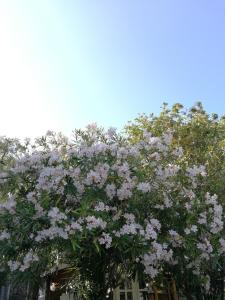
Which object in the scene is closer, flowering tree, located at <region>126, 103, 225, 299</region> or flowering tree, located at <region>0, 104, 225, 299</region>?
flowering tree, located at <region>0, 104, 225, 299</region>

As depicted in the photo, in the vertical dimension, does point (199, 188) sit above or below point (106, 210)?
above

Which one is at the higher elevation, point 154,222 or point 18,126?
point 18,126

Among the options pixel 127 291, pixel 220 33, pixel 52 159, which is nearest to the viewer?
pixel 52 159

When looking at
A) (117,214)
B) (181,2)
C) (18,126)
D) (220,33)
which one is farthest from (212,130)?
(117,214)

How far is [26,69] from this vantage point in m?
10.7

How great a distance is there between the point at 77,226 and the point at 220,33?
7863mm

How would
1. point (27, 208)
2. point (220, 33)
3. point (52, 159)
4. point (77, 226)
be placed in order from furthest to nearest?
point (220, 33), point (52, 159), point (27, 208), point (77, 226)

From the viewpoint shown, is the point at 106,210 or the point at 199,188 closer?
the point at 106,210

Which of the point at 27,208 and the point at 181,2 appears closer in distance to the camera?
the point at 27,208

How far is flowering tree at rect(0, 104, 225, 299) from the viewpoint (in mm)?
6270

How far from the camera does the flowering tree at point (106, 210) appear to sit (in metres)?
6.27

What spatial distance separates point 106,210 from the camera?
645 centimetres

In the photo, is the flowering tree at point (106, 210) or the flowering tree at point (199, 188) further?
the flowering tree at point (199, 188)

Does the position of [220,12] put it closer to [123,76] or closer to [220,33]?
[220,33]
